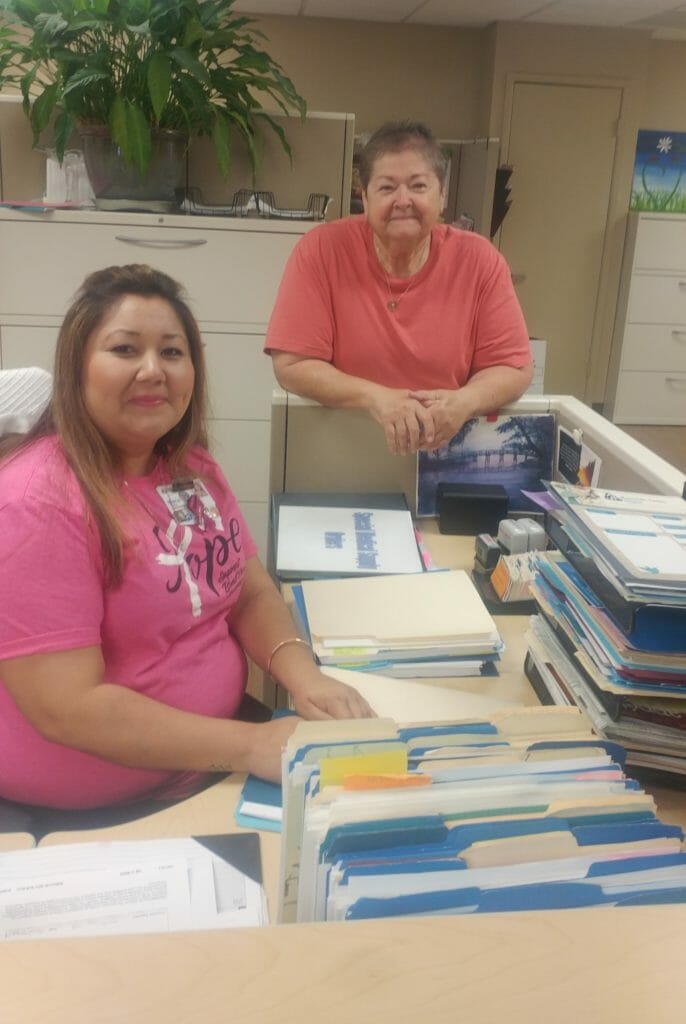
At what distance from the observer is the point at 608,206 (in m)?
5.61

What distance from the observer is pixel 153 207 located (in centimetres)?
307

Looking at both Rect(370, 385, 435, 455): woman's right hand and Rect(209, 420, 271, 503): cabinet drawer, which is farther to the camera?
Rect(209, 420, 271, 503): cabinet drawer

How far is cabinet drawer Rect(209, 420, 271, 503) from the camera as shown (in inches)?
130

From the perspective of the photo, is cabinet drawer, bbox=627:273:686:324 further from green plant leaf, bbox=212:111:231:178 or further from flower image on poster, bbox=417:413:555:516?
flower image on poster, bbox=417:413:555:516

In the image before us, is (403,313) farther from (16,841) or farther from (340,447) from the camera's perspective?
(16,841)

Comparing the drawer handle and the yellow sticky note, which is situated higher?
the drawer handle

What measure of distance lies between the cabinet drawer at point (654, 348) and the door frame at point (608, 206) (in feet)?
0.69

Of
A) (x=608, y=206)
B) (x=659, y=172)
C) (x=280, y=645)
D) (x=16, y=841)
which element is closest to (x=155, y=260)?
(x=280, y=645)

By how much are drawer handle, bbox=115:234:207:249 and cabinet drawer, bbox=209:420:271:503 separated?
64cm

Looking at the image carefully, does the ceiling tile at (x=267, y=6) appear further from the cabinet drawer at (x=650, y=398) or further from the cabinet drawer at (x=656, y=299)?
the cabinet drawer at (x=650, y=398)

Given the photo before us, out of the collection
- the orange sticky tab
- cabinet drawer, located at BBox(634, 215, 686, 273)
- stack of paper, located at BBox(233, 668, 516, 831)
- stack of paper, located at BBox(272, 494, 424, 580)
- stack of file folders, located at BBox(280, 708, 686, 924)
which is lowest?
stack of paper, located at BBox(233, 668, 516, 831)

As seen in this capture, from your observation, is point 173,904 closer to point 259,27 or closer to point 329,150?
point 329,150

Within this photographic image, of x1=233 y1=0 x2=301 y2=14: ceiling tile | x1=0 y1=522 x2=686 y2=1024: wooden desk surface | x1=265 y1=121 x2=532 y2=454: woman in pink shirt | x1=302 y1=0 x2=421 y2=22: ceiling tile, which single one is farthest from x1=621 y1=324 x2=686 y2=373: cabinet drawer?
x1=0 y1=522 x2=686 y2=1024: wooden desk surface

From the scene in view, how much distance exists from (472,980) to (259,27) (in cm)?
592
